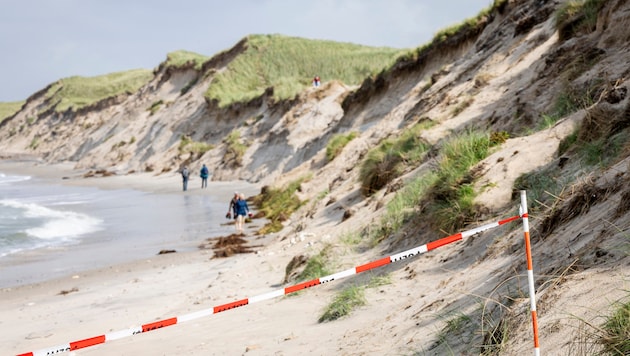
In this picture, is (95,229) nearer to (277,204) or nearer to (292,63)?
(277,204)

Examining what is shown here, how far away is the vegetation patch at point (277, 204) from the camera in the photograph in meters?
19.2

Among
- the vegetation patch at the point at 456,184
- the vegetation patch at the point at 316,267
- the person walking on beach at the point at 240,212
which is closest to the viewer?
the vegetation patch at the point at 456,184

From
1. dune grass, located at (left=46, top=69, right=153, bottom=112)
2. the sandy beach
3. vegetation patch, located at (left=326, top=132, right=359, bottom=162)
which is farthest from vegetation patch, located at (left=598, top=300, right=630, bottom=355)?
dune grass, located at (left=46, top=69, right=153, bottom=112)

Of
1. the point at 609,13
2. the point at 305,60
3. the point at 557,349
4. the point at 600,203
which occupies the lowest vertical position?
the point at 557,349

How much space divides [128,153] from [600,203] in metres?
55.0

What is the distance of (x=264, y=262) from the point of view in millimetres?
12508

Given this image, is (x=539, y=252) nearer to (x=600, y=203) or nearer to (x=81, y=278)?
(x=600, y=203)

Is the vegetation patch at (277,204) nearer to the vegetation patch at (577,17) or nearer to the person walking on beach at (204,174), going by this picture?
the person walking on beach at (204,174)

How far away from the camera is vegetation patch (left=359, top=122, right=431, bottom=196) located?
13242 millimetres

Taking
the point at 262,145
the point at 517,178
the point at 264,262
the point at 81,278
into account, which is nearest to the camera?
the point at 517,178

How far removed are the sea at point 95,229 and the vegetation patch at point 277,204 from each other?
4.47 ft

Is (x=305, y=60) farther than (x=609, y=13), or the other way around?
(x=305, y=60)

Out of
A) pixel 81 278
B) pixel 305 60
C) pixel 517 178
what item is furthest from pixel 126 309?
pixel 305 60

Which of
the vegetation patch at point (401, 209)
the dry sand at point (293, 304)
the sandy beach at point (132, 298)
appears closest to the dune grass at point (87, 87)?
the sandy beach at point (132, 298)
